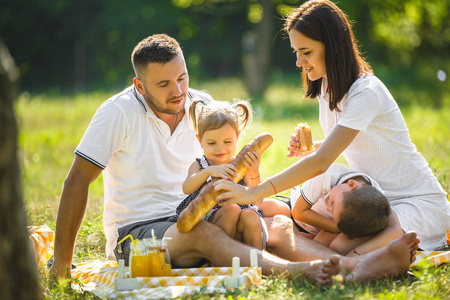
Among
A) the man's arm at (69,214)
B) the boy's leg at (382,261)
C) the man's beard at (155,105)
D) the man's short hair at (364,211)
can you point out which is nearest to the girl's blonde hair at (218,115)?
the man's beard at (155,105)

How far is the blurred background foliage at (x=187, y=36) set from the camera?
20.7 metres

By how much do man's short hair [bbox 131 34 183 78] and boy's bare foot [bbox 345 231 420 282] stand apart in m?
2.08

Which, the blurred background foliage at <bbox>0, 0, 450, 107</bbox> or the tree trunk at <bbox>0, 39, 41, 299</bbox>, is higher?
the blurred background foliage at <bbox>0, 0, 450, 107</bbox>

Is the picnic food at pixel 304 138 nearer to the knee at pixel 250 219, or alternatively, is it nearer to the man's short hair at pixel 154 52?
the knee at pixel 250 219

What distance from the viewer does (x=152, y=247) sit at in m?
3.51

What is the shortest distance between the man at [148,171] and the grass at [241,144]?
17.1 inches

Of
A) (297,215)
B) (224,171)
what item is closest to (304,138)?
(297,215)

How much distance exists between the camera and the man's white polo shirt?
4078 millimetres

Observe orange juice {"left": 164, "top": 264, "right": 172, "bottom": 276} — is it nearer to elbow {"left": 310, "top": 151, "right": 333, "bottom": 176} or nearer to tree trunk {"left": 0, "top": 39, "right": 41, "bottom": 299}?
elbow {"left": 310, "top": 151, "right": 333, "bottom": 176}

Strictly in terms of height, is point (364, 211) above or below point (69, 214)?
below

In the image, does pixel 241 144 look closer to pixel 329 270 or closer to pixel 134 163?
pixel 134 163

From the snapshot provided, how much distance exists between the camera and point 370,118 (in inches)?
149

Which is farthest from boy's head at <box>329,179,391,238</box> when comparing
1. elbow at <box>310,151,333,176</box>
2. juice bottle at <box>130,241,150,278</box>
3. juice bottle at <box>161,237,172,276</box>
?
juice bottle at <box>130,241,150,278</box>

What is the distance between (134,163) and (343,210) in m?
1.58
